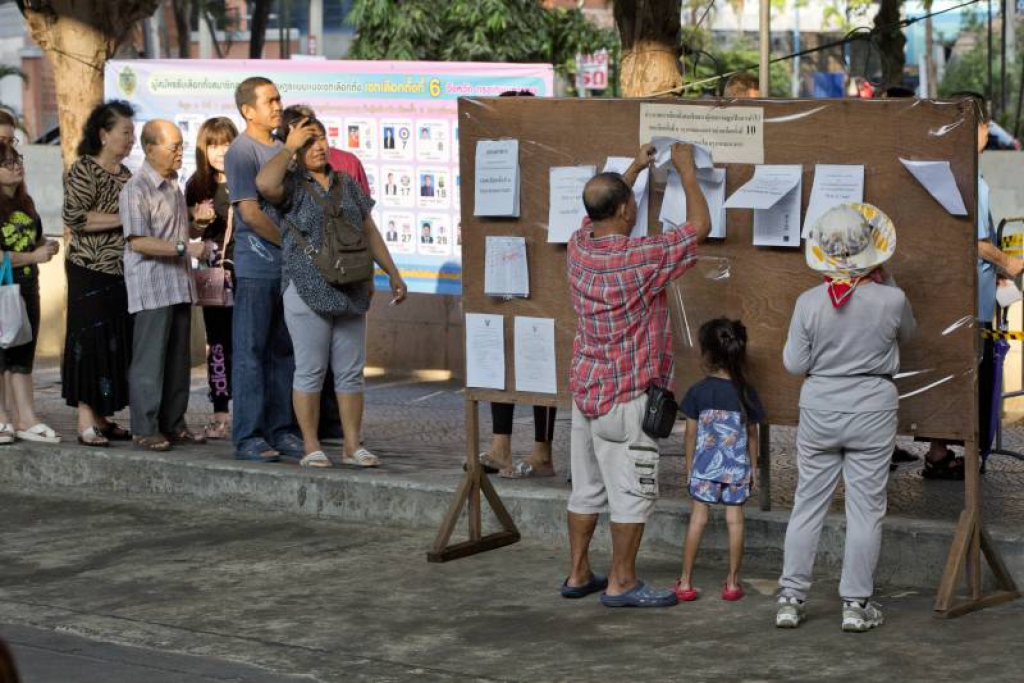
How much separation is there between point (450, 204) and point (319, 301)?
3.57 m

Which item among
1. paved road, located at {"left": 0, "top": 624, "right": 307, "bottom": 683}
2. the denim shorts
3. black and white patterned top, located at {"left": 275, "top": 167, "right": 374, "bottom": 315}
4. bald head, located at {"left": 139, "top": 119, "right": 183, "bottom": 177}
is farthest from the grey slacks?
the denim shorts

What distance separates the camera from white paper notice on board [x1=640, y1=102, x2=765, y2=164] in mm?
6971

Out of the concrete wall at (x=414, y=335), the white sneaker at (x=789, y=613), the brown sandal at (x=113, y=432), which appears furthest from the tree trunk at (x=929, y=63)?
the white sneaker at (x=789, y=613)

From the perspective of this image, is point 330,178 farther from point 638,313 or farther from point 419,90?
point 419,90

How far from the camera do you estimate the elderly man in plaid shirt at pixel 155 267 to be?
365 inches

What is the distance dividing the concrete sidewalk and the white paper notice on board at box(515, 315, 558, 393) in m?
0.66

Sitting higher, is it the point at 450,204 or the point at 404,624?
the point at 450,204

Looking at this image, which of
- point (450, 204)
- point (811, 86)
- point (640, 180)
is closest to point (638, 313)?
point (640, 180)

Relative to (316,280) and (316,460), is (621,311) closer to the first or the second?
(316,280)

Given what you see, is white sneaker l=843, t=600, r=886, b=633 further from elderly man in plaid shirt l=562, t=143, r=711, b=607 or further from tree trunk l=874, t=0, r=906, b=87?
tree trunk l=874, t=0, r=906, b=87

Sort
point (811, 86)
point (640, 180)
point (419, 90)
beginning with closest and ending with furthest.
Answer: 1. point (640, 180)
2. point (419, 90)
3. point (811, 86)

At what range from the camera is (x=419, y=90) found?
11938 mm

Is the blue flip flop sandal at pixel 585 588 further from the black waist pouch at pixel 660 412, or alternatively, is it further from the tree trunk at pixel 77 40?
the tree trunk at pixel 77 40

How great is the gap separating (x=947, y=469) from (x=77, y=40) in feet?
23.7
